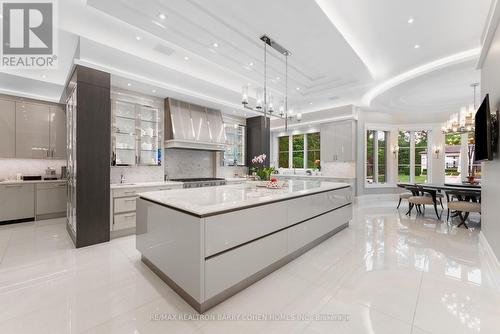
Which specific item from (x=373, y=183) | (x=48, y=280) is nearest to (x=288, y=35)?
(x=48, y=280)

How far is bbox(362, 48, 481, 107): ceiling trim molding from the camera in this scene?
4020 millimetres

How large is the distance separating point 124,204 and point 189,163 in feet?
7.18

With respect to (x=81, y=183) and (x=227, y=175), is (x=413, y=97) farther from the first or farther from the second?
(x=81, y=183)

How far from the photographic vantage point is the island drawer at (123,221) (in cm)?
388

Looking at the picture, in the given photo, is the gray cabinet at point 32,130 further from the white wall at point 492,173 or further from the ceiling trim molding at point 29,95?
the white wall at point 492,173

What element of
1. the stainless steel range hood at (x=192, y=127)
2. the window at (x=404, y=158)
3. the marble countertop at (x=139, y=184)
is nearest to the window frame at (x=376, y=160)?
the window at (x=404, y=158)

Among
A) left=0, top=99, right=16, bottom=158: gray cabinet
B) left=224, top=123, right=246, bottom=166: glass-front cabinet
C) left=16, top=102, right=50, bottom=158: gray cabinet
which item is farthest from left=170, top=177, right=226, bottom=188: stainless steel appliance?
left=0, top=99, right=16, bottom=158: gray cabinet

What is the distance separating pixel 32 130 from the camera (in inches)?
203

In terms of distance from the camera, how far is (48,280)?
250 centimetres

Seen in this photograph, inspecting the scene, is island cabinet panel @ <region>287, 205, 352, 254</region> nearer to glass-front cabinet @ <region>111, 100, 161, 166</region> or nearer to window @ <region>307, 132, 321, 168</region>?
glass-front cabinet @ <region>111, 100, 161, 166</region>

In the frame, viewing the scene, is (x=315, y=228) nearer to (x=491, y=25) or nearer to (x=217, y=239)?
(x=217, y=239)

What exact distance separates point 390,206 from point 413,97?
3.31 meters

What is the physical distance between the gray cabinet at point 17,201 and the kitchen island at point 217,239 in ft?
13.3

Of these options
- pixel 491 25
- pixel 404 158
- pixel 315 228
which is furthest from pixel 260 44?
pixel 404 158
